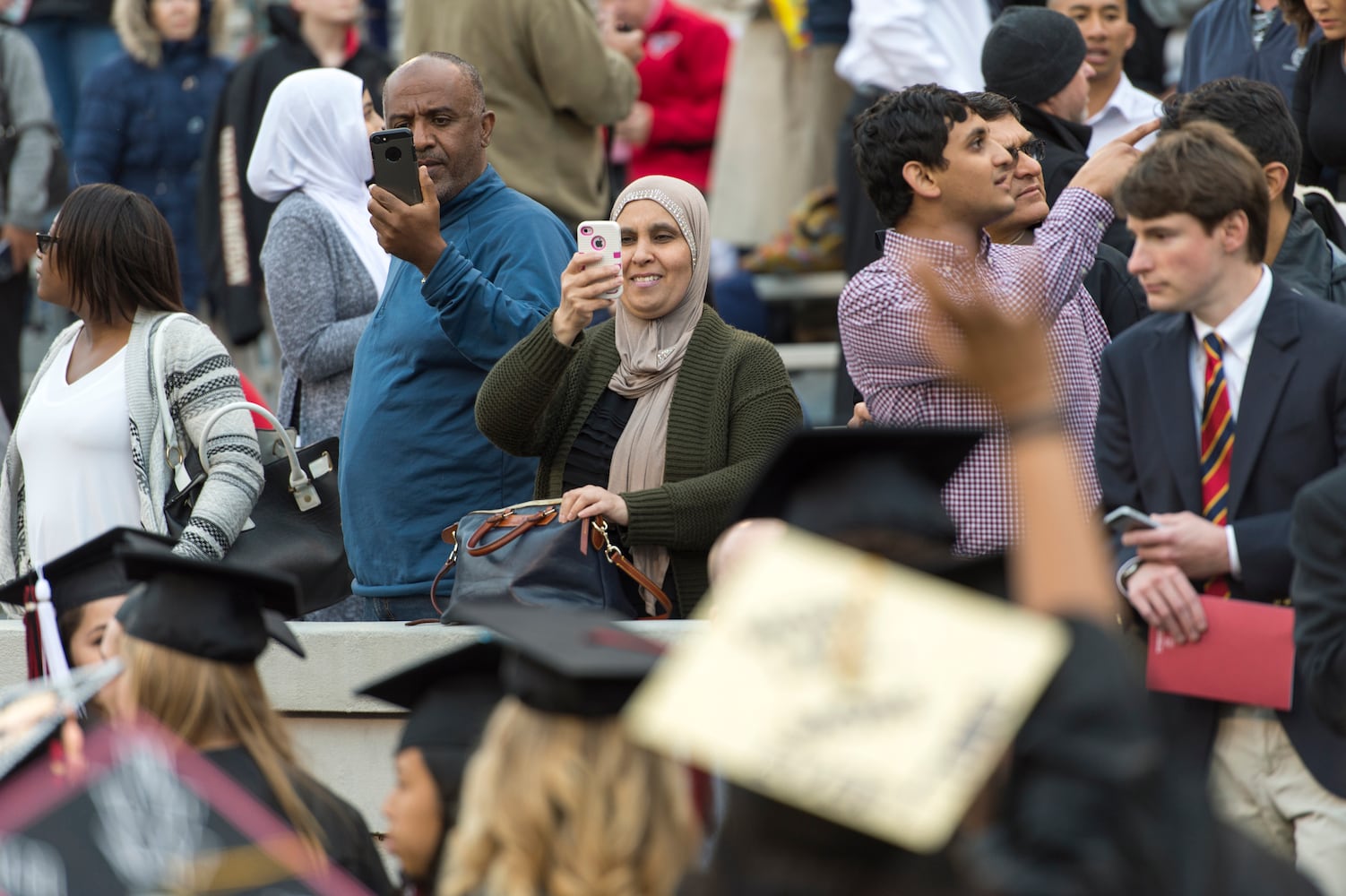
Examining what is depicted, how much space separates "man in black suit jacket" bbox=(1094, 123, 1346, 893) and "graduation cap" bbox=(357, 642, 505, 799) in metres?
1.46

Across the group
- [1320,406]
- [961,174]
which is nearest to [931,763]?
[1320,406]

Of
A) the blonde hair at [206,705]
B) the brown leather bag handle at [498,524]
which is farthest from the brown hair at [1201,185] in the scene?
the blonde hair at [206,705]

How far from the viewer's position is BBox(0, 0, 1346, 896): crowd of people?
2486mm

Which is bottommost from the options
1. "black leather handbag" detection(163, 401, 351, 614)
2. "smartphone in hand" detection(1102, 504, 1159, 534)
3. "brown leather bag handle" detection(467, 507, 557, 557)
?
"black leather handbag" detection(163, 401, 351, 614)

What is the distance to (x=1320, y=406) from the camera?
4.27 meters

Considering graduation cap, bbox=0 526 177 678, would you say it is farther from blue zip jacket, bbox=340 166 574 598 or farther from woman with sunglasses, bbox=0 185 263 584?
blue zip jacket, bbox=340 166 574 598

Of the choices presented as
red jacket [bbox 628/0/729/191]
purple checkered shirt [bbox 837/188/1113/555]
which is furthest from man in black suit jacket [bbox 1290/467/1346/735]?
red jacket [bbox 628/0/729/191]

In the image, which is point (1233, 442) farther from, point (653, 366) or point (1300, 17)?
point (1300, 17)

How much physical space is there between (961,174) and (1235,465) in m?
1.37

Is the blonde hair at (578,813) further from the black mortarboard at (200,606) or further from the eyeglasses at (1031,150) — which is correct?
the eyeglasses at (1031,150)

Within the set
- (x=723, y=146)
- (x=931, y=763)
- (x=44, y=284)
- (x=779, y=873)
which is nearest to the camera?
(x=931, y=763)

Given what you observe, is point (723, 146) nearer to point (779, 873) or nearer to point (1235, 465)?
point (1235, 465)

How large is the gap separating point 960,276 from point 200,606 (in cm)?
197

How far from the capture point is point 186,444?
19.6 ft
